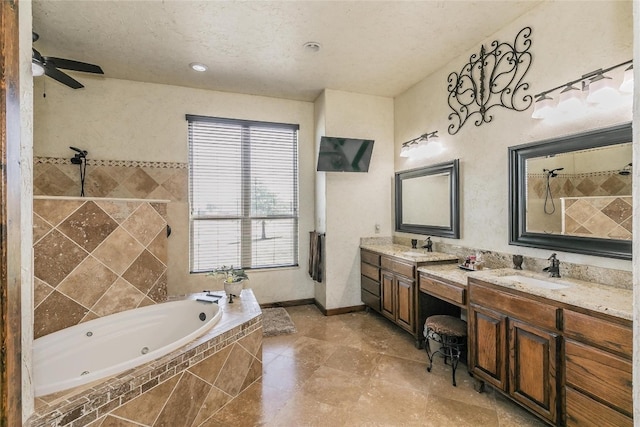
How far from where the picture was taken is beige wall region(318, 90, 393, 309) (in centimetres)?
400

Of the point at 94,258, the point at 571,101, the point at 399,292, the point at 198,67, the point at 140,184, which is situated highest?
the point at 198,67

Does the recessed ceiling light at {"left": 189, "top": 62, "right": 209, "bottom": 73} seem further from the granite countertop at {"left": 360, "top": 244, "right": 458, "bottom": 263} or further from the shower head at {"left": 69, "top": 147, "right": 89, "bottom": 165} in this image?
the granite countertop at {"left": 360, "top": 244, "right": 458, "bottom": 263}

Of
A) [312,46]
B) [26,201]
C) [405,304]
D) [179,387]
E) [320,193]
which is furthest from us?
[320,193]

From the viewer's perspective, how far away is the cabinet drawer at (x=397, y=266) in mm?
3047

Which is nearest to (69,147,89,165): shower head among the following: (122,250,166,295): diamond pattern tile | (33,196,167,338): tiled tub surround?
(33,196,167,338): tiled tub surround

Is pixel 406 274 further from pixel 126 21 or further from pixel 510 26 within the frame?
pixel 126 21

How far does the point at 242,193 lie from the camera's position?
4.16m

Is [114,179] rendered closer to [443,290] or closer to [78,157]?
[78,157]

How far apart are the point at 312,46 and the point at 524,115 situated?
1995 millimetres

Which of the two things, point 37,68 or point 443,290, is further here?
point 443,290

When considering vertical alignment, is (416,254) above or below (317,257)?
above

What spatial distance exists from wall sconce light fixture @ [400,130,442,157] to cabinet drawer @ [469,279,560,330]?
5.80 feet

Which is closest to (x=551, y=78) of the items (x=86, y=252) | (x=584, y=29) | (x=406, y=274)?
(x=584, y=29)

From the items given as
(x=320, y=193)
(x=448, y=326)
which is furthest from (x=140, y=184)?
(x=448, y=326)
